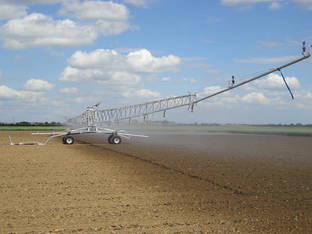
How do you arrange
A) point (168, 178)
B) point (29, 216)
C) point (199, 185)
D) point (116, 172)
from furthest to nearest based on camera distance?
point (116, 172) → point (168, 178) → point (199, 185) → point (29, 216)

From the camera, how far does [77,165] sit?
19.2 meters

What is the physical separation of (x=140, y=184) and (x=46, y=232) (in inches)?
220

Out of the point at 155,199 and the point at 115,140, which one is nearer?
the point at 155,199

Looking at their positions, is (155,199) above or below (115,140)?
below

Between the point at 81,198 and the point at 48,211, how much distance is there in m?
1.57

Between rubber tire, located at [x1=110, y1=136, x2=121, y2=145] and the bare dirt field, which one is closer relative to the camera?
the bare dirt field

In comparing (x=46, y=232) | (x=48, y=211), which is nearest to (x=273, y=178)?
(x=48, y=211)

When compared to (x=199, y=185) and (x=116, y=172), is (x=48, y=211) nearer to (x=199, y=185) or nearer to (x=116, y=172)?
A: (x=199, y=185)

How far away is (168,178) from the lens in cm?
1499

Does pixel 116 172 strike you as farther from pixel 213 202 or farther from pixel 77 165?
pixel 213 202

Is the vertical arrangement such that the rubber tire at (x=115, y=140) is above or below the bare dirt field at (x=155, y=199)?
above

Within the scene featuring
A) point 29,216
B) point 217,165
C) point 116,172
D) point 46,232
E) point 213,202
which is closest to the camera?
point 46,232

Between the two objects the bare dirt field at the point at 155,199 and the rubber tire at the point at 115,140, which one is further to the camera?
the rubber tire at the point at 115,140

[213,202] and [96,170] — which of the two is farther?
[96,170]
